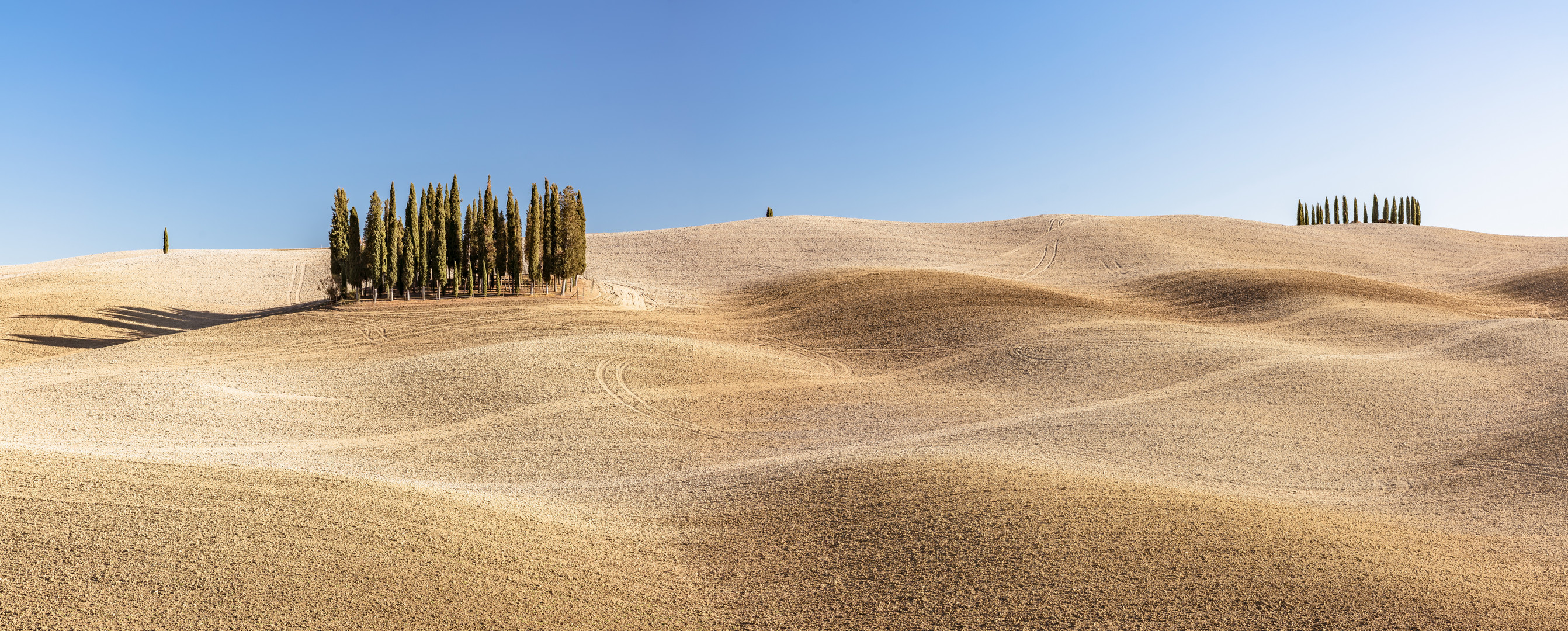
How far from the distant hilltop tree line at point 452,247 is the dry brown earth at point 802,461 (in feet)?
10.5

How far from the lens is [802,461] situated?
51.9 feet

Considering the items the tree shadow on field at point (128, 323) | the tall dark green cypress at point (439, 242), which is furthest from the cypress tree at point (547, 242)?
the tree shadow on field at point (128, 323)

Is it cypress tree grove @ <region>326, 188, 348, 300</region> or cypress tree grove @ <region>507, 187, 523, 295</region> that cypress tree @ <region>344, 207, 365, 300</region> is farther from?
cypress tree grove @ <region>507, 187, 523, 295</region>

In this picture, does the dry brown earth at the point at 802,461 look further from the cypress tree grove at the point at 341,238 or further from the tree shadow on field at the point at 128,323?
the cypress tree grove at the point at 341,238

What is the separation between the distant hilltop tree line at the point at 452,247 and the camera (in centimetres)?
3772

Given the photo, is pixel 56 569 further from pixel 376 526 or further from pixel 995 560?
pixel 995 560

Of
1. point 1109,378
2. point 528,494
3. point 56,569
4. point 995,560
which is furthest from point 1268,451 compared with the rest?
point 56,569

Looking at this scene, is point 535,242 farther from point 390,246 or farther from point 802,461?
point 802,461

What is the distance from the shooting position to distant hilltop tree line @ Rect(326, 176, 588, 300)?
3772cm

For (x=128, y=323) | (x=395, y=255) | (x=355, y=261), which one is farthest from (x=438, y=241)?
(x=128, y=323)

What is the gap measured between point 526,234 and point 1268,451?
34.3m

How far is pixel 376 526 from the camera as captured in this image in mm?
10047

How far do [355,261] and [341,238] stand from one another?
4.08 feet

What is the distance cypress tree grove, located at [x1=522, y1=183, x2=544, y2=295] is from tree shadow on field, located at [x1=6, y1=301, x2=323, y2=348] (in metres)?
9.51
